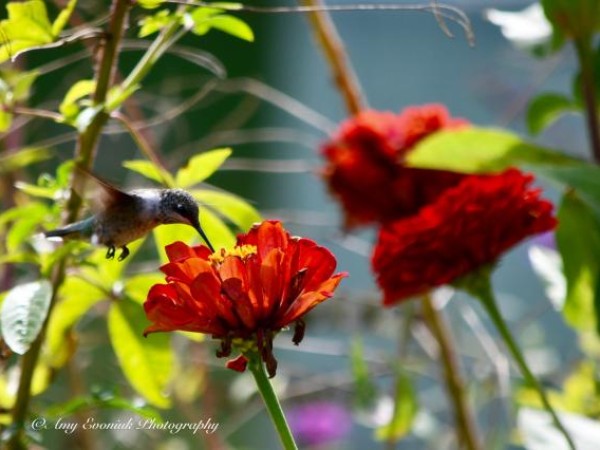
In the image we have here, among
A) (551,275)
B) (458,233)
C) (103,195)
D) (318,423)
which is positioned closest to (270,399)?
(103,195)

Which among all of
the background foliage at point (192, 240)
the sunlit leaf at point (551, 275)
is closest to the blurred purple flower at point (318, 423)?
the background foliage at point (192, 240)

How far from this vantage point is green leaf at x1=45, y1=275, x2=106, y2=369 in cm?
63

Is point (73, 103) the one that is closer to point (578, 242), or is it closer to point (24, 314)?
point (24, 314)

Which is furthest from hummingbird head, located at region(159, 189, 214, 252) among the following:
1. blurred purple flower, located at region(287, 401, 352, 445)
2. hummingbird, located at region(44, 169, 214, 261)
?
blurred purple flower, located at region(287, 401, 352, 445)

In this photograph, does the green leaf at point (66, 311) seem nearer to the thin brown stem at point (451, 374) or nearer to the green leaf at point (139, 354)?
the green leaf at point (139, 354)

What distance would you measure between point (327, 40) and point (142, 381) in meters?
0.46

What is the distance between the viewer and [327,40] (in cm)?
100

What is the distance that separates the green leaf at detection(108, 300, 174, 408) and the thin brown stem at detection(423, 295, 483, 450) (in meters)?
0.37

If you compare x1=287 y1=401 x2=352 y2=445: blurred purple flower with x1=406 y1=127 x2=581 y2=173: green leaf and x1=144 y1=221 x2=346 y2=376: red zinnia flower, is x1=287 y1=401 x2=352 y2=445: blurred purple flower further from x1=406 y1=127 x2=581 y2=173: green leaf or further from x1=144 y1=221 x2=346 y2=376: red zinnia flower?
x1=144 y1=221 x2=346 y2=376: red zinnia flower

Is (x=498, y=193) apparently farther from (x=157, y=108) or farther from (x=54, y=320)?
(x=157, y=108)

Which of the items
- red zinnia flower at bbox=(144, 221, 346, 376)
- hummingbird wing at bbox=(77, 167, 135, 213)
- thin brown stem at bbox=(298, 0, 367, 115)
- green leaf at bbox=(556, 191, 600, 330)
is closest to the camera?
red zinnia flower at bbox=(144, 221, 346, 376)

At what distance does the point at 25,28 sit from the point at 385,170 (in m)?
0.39

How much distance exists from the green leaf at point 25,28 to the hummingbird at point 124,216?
0.25ft

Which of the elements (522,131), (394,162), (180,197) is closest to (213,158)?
(180,197)
